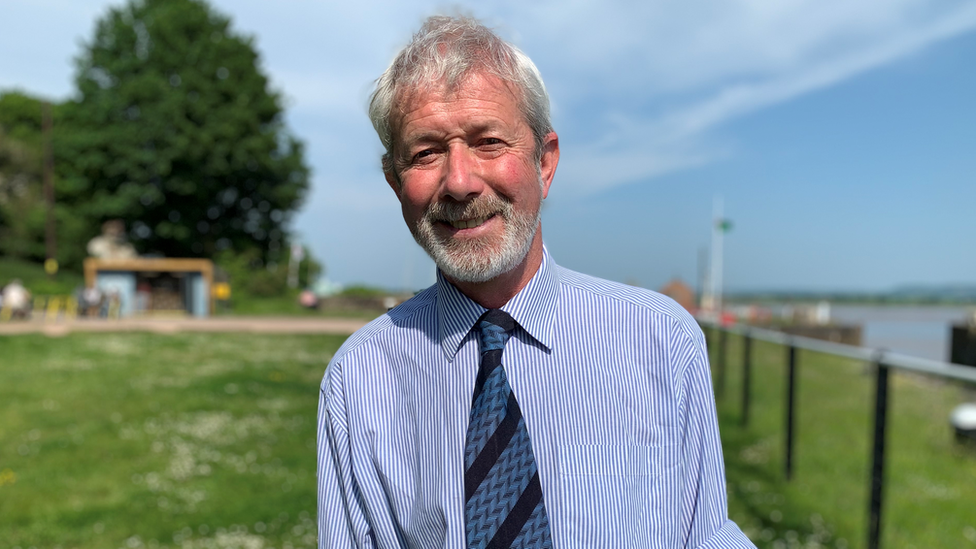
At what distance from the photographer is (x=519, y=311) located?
5.98 feet

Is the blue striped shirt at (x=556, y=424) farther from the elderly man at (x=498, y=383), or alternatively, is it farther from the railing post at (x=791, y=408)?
the railing post at (x=791, y=408)

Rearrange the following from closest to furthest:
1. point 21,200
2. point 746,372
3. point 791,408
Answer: point 791,408, point 746,372, point 21,200

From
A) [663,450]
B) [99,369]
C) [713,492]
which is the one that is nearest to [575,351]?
[663,450]

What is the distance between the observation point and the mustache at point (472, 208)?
1753 millimetres

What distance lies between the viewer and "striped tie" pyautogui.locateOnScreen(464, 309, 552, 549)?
1.64m

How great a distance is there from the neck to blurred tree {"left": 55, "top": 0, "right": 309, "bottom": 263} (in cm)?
3654

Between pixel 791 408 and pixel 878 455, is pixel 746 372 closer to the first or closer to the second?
pixel 791 408

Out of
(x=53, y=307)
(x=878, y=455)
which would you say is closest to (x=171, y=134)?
(x=53, y=307)

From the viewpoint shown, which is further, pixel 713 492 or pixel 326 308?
pixel 326 308

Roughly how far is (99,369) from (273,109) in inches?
1099

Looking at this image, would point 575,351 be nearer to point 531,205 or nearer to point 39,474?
point 531,205

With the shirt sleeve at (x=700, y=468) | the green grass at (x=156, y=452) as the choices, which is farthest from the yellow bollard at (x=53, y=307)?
the shirt sleeve at (x=700, y=468)

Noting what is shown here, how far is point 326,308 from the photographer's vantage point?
114 ft

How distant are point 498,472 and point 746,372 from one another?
303 inches
